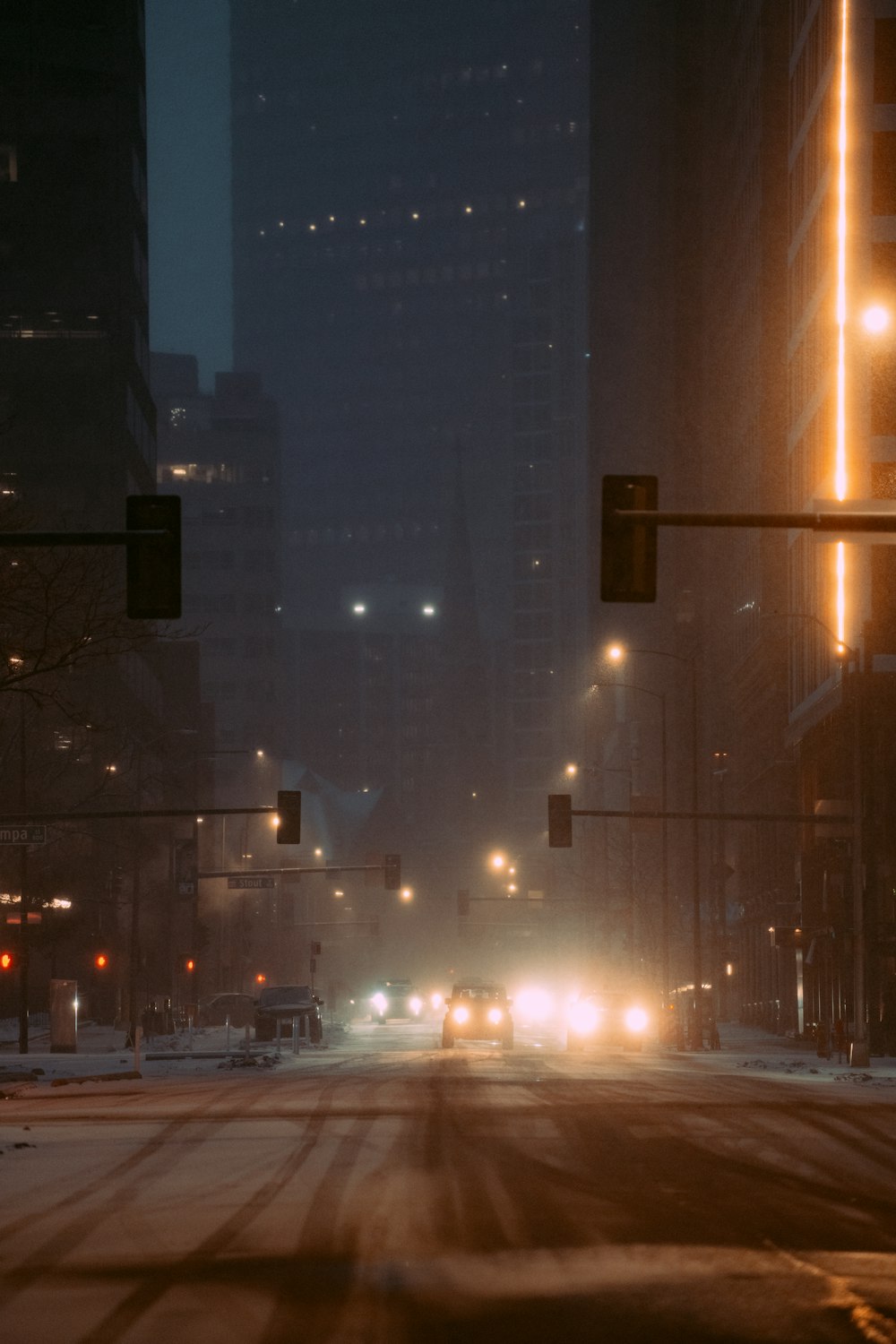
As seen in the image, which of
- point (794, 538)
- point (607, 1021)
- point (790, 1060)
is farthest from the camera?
point (794, 538)

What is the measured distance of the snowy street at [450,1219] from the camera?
1080cm

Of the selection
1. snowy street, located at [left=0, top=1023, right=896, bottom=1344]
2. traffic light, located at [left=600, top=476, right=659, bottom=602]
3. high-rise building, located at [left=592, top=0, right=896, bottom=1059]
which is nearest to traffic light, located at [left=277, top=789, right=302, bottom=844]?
high-rise building, located at [left=592, top=0, right=896, bottom=1059]

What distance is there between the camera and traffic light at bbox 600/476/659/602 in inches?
727

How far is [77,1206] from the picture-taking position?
15961mm

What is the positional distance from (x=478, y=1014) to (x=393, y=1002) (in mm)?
41734

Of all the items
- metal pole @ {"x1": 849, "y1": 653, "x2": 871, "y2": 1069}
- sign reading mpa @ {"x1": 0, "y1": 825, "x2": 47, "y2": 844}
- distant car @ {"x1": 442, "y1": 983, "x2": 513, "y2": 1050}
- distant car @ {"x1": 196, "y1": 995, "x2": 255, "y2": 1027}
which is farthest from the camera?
distant car @ {"x1": 196, "y1": 995, "x2": 255, "y2": 1027}

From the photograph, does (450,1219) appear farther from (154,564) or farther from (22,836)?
(22,836)

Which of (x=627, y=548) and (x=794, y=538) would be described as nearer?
(x=627, y=548)

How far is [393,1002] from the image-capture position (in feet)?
327

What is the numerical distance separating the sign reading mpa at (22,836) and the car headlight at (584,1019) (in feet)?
81.7

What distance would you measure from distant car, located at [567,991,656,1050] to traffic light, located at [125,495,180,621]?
41177 millimetres

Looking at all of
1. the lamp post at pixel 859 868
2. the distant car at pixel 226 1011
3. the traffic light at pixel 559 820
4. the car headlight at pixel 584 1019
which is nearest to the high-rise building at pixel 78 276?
the distant car at pixel 226 1011

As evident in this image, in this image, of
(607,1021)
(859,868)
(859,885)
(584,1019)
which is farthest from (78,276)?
(859,885)

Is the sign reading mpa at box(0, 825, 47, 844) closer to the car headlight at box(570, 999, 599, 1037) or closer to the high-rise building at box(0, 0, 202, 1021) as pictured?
the car headlight at box(570, 999, 599, 1037)
